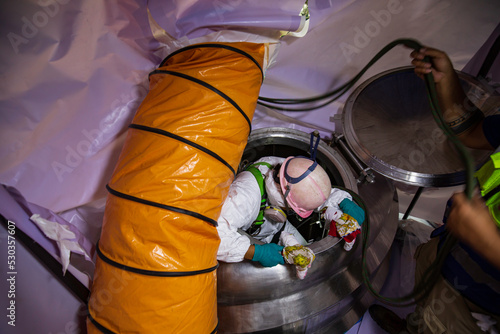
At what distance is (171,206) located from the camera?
814 millimetres

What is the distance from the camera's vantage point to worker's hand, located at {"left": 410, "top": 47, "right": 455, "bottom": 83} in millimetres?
1116

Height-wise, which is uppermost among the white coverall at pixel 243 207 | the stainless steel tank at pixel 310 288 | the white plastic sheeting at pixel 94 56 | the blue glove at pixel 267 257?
the white plastic sheeting at pixel 94 56

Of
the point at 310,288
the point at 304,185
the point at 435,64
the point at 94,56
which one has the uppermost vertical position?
the point at 94,56

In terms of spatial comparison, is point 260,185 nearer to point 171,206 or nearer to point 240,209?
point 240,209

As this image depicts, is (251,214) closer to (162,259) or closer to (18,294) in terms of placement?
(162,259)

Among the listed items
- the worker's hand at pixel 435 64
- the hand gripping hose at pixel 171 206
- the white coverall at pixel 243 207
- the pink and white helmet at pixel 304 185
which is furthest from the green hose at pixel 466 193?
the hand gripping hose at pixel 171 206

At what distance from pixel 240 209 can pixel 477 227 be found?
0.75m

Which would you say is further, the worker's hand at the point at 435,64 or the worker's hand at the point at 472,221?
the worker's hand at the point at 435,64

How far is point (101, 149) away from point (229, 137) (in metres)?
0.67

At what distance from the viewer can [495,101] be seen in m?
1.29

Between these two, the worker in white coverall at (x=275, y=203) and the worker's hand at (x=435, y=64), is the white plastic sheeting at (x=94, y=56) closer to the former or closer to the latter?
the worker's hand at (x=435, y=64)

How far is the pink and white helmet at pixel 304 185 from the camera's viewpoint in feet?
3.58

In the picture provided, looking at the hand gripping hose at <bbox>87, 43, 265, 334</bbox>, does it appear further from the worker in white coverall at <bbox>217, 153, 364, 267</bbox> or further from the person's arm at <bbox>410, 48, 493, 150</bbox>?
the person's arm at <bbox>410, 48, 493, 150</bbox>

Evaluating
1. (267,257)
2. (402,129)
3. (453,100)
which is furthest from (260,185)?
(453,100)
